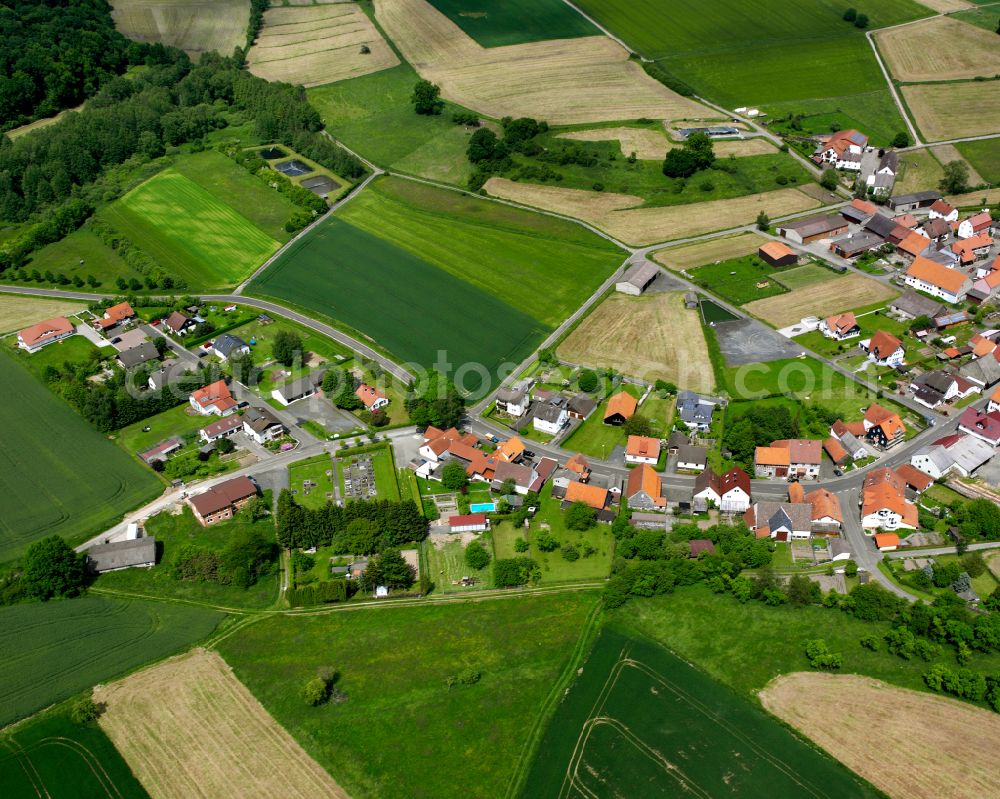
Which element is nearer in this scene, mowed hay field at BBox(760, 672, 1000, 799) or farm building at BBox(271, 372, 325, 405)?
mowed hay field at BBox(760, 672, 1000, 799)

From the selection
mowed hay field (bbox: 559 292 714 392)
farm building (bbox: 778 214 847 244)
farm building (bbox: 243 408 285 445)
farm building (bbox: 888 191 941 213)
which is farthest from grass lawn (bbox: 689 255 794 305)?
farm building (bbox: 243 408 285 445)

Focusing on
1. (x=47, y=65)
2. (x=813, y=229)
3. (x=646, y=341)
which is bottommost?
(x=646, y=341)

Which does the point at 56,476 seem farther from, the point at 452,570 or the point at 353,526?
the point at 452,570

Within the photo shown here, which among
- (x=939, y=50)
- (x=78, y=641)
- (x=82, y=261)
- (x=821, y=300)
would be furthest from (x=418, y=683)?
(x=939, y=50)

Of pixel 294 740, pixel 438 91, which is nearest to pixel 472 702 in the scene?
pixel 294 740

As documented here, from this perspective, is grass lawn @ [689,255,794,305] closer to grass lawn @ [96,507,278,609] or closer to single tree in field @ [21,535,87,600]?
grass lawn @ [96,507,278,609]

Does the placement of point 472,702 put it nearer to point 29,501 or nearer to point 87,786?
point 87,786
